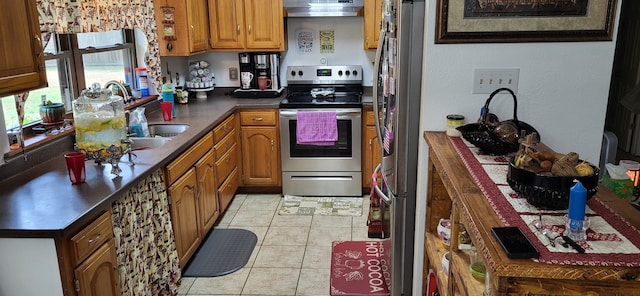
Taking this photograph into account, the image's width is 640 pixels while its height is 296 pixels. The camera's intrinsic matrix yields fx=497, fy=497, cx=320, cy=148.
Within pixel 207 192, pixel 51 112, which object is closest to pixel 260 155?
pixel 207 192

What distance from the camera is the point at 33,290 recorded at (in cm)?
185

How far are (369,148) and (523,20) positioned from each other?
2362mm

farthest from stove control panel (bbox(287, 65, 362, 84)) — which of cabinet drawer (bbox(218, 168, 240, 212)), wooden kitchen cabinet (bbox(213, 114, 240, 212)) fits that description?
cabinet drawer (bbox(218, 168, 240, 212))

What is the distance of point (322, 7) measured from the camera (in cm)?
420

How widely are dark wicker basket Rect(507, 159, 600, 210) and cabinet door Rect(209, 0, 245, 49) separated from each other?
3.53 meters

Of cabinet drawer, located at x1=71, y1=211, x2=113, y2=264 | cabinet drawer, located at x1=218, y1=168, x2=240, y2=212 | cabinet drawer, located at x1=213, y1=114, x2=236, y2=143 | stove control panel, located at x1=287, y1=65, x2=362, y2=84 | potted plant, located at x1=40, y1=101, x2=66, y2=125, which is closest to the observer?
cabinet drawer, located at x1=71, y1=211, x2=113, y2=264

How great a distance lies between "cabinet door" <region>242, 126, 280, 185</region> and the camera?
14.1 feet

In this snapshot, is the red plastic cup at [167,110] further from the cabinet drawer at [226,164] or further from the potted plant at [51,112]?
the potted plant at [51,112]

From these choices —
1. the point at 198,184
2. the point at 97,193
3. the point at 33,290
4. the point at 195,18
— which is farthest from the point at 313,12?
the point at 33,290

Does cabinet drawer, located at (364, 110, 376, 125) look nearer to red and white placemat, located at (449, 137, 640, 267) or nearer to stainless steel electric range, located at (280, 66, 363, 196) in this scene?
stainless steel electric range, located at (280, 66, 363, 196)

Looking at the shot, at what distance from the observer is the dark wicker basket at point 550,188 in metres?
1.22

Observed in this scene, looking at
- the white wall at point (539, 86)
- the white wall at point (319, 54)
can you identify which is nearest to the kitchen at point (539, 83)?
the white wall at point (539, 86)

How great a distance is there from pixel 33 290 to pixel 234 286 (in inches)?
50.2

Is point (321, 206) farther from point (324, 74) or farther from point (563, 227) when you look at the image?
point (563, 227)
